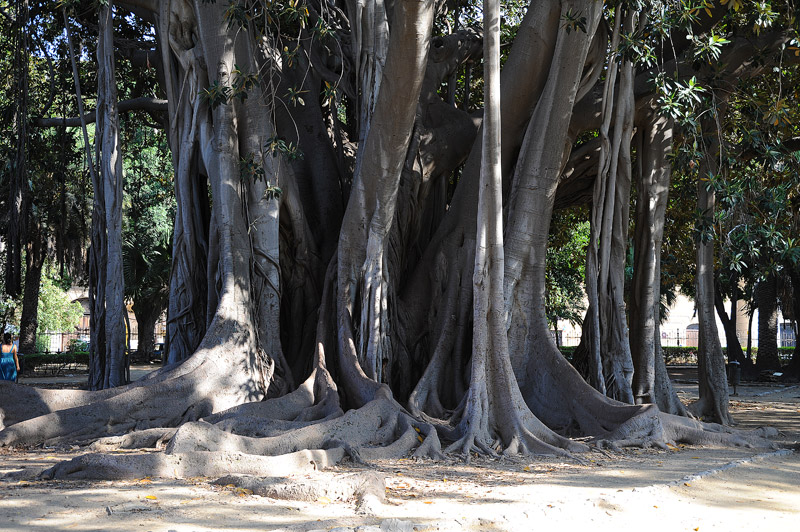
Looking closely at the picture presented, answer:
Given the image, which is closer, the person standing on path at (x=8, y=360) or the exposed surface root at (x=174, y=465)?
the exposed surface root at (x=174, y=465)

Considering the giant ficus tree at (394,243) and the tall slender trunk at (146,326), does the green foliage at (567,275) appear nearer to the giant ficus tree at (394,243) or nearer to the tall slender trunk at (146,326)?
the giant ficus tree at (394,243)

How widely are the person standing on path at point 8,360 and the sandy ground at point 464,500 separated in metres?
4.88

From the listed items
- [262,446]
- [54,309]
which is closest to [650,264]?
[262,446]

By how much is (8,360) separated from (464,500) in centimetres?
812

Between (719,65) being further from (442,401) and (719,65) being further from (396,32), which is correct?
(442,401)

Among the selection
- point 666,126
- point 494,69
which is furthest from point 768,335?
point 494,69

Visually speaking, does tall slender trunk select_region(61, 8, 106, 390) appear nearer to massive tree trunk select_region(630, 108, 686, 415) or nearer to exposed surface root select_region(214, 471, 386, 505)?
exposed surface root select_region(214, 471, 386, 505)

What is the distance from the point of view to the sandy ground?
334 centimetres

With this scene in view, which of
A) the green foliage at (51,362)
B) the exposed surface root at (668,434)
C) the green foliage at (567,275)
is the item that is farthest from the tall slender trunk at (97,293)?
the green foliage at (51,362)

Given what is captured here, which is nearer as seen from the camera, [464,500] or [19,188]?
[464,500]

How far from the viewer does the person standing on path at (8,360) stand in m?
9.92

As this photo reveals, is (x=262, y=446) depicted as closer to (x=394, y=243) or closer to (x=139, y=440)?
(x=139, y=440)

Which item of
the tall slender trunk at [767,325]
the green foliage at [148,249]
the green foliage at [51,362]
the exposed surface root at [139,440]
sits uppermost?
the green foliage at [148,249]

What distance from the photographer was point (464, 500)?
3.91 meters
